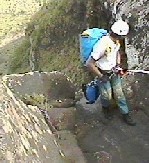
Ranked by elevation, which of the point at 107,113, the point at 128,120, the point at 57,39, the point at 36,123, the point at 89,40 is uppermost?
the point at 89,40

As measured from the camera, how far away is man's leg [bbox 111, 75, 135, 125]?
28.2 ft

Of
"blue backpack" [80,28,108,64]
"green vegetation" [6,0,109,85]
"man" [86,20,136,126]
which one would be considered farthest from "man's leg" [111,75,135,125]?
"green vegetation" [6,0,109,85]

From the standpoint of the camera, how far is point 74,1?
68.9ft

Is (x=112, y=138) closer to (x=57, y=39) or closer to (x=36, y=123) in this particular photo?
(x=36, y=123)

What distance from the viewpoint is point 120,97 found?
28.3ft

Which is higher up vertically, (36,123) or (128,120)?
(36,123)

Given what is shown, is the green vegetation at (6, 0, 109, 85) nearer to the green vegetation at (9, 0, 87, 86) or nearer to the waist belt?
→ the green vegetation at (9, 0, 87, 86)

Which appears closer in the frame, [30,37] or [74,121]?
[74,121]

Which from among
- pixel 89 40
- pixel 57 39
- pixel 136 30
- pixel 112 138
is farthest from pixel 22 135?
pixel 57 39

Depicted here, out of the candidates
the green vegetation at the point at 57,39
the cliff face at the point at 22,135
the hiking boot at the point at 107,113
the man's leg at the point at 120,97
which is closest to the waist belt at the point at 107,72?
the man's leg at the point at 120,97

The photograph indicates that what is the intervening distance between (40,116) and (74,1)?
1380cm

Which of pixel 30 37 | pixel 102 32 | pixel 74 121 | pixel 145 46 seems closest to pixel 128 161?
pixel 74 121

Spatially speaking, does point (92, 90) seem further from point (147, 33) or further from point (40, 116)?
point (147, 33)

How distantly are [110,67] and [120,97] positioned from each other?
0.70 meters
